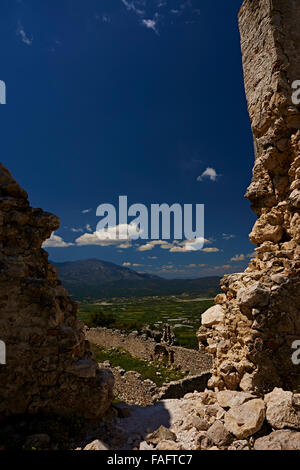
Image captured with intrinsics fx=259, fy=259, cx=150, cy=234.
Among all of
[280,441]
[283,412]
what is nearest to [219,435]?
[280,441]

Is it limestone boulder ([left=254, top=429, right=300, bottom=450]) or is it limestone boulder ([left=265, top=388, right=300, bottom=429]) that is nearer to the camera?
limestone boulder ([left=254, top=429, right=300, bottom=450])

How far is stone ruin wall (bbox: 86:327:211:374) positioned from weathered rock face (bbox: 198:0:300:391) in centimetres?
1604

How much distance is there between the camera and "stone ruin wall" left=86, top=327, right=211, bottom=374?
21.9m

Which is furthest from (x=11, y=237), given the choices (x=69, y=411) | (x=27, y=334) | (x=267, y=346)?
(x=267, y=346)

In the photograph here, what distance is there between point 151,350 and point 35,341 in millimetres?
23758

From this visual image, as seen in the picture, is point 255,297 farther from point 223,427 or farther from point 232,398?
point 223,427

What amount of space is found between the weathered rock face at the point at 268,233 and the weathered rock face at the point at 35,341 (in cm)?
341

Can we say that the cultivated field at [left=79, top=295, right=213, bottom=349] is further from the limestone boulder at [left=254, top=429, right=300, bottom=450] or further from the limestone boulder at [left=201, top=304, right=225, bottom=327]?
the limestone boulder at [left=254, top=429, right=300, bottom=450]

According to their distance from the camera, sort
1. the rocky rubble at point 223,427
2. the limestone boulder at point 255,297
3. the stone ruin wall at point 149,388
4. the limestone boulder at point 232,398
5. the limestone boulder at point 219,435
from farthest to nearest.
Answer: the stone ruin wall at point 149,388 < the limestone boulder at point 255,297 < the limestone boulder at point 232,398 < the limestone boulder at point 219,435 < the rocky rubble at point 223,427

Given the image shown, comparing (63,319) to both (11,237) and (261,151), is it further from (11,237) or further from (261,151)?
(261,151)

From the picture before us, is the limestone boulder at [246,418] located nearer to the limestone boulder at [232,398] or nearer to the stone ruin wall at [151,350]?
the limestone boulder at [232,398]

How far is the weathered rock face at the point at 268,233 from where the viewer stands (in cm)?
573

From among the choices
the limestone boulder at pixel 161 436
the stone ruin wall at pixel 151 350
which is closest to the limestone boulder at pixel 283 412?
the limestone boulder at pixel 161 436

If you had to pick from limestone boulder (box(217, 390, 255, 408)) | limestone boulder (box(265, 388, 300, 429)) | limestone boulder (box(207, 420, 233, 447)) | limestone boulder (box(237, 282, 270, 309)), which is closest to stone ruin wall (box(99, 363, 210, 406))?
limestone boulder (box(217, 390, 255, 408))
